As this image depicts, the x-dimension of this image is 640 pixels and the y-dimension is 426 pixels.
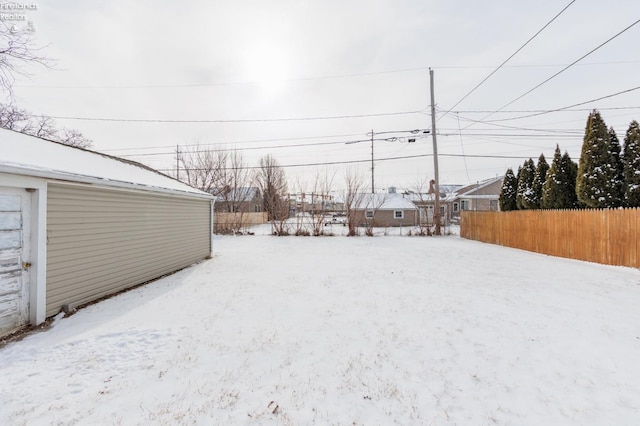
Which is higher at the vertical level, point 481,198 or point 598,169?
point 481,198

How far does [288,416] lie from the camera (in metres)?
2.19

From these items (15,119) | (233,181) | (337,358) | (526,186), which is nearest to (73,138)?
(15,119)

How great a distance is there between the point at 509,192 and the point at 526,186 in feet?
5.72

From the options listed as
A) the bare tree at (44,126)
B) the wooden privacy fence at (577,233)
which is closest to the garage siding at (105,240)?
the wooden privacy fence at (577,233)

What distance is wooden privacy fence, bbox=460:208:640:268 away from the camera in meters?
7.57

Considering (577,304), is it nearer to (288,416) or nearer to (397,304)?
(397,304)

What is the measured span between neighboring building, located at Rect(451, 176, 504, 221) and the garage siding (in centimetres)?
3134

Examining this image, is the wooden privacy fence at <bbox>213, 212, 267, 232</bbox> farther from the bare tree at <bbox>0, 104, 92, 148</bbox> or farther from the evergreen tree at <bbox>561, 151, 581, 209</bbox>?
the evergreen tree at <bbox>561, 151, 581, 209</bbox>

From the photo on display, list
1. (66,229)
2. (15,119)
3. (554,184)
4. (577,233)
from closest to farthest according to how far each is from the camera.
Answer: (66,229) → (577,233) → (554,184) → (15,119)

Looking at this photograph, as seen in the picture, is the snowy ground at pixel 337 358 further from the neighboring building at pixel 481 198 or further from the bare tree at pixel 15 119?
the neighboring building at pixel 481 198

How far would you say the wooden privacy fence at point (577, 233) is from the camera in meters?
7.57

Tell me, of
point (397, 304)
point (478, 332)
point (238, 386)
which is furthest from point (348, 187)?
point (238, 386)

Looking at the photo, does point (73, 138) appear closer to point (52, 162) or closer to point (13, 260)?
point (52, 162)

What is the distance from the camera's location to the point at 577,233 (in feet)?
29.5
